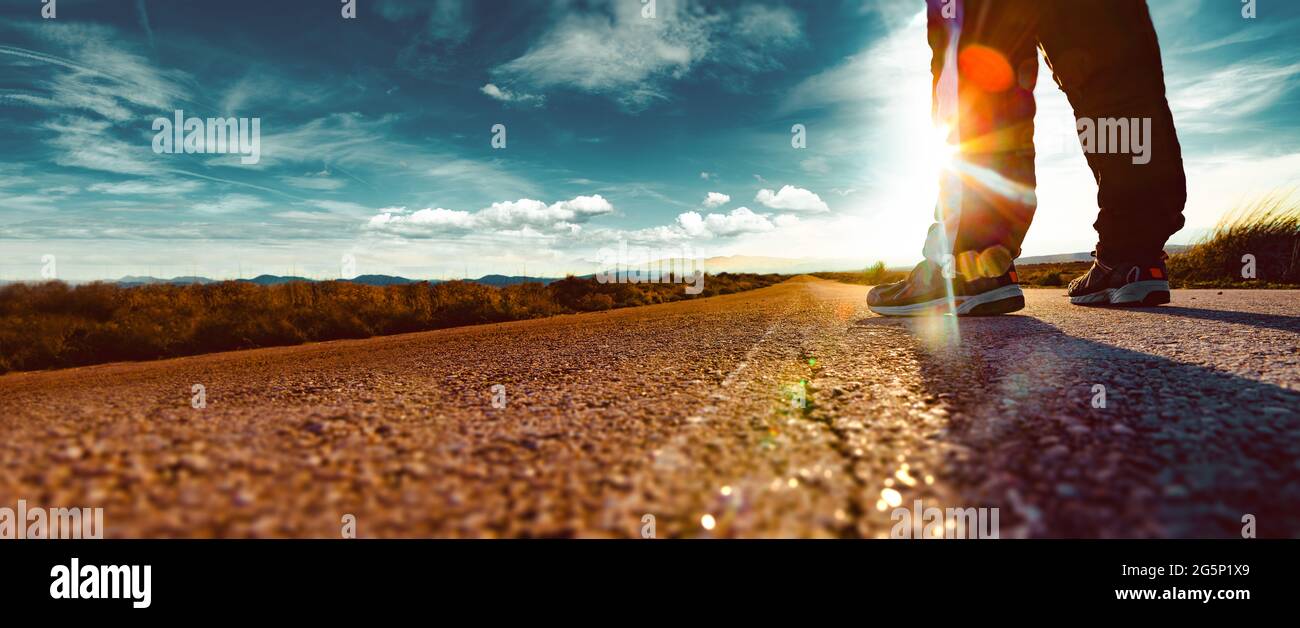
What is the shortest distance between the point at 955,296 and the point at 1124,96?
1.59 m

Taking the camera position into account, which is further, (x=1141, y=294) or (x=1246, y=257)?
(x=1246, y=257)

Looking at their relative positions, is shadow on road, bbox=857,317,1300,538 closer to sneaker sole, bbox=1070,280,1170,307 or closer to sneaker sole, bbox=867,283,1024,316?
sneaker sole, bbox=867,283,1024,316

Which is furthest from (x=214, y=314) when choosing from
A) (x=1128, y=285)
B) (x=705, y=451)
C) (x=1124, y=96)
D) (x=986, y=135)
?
(x=1128, y=285)

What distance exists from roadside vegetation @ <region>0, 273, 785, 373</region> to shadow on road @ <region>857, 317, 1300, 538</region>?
6314mm

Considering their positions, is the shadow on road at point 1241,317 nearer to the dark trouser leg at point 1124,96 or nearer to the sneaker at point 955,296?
the dark trouser leg at point 1124,96

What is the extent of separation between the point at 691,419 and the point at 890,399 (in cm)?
52

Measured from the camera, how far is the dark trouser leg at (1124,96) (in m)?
3.09

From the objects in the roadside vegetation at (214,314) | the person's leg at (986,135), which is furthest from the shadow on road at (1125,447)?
the roadside vegetation at (214,314)

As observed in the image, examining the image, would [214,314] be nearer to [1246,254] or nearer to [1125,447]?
[1125,447]

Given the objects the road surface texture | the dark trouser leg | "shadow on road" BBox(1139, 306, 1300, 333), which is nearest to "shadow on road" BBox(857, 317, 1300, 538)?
the road surface texture

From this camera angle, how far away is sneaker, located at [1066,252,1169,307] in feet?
11.7

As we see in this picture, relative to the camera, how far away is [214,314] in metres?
5.56
